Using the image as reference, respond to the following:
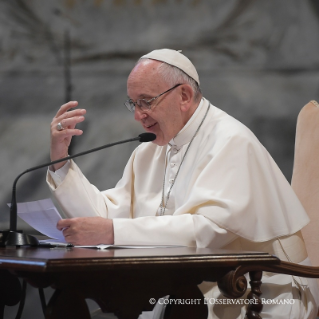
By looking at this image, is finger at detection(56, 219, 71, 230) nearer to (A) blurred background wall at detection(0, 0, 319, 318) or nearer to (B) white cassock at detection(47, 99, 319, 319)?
(B) white cassock at detection(47, 99, 319, 319)

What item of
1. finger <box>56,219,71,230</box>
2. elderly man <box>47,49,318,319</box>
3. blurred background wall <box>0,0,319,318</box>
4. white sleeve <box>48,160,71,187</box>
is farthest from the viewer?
blurred background wall <box>0,0,319,318</box>

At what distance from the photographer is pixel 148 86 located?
2.81 metres

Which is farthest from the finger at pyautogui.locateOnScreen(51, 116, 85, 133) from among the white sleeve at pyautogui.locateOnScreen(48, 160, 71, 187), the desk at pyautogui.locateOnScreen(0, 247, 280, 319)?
the desk at pyautogui.locateOnScreen(0, 247, 280, 319)

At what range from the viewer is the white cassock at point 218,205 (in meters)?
2.17

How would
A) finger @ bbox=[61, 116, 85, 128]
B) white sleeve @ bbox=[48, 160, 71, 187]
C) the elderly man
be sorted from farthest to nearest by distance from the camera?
white sleeve @ bbox=[48, 160, 71, 187], finger @ bbox=[61, 116, 85, 128], the elderly man

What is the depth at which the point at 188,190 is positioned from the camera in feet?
8.47

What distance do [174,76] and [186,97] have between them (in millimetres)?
131

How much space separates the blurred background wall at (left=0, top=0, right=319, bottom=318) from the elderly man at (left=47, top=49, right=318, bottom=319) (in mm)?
1431

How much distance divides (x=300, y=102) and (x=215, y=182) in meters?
2.24

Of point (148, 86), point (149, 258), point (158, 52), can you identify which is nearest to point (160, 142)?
point (148, 86)

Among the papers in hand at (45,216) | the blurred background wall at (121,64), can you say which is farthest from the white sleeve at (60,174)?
the blurred background wall at (121,64)

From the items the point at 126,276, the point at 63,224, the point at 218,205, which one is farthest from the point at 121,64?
the point at 126,276

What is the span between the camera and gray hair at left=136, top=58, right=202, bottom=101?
2852mm

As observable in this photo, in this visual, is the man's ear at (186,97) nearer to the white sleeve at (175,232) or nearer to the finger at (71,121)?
the finger at (71,121)
